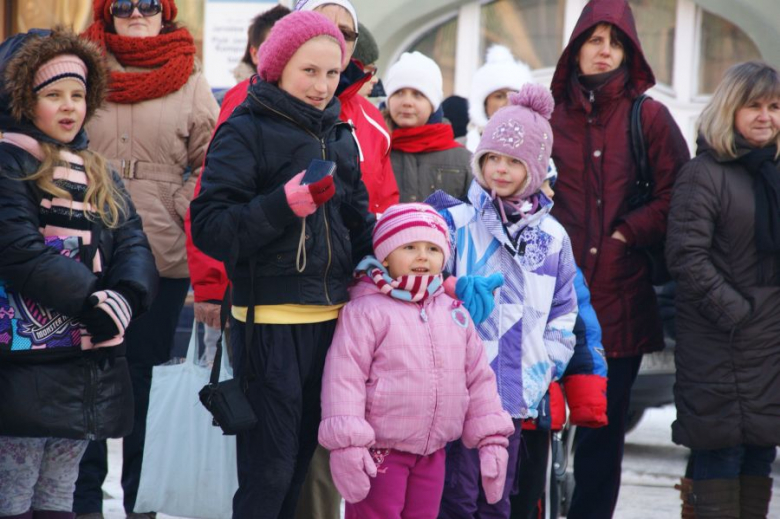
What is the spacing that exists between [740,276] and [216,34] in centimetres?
606

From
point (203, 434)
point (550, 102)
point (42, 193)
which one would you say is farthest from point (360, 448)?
point (550, 102)

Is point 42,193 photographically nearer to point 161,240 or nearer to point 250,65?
point 161,240

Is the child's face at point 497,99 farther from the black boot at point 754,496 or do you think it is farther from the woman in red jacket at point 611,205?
the black boot at point 754,496

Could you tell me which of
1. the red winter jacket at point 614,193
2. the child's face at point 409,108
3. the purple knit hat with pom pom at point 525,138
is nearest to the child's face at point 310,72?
the purple knit hat with pom pom at point 525,138

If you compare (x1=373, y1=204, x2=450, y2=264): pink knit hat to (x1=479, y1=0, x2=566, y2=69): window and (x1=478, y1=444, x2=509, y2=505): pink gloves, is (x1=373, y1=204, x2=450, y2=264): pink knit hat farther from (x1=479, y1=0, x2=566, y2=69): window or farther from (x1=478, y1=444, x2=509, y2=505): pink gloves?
(x1=479, y1=0, x2=566, y2=69): window

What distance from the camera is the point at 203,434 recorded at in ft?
14.3

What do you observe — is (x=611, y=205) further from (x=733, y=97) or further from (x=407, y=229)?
(x=407, y=229)

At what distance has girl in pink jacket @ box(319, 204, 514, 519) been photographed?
12.2ft

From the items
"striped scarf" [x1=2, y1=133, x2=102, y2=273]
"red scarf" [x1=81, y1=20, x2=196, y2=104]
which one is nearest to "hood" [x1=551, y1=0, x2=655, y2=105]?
"red scarf" [x1=81, y1=20, x2=196, y2=104]

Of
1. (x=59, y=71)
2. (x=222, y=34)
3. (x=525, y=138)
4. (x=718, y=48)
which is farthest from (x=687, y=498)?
(x=718, y=48)

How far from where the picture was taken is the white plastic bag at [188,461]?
4.34 meters

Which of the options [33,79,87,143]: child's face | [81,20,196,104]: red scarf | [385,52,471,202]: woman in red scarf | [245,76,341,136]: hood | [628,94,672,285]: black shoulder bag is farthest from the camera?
[385,52,471,202]: woman in red scarf

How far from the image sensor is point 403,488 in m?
3.88

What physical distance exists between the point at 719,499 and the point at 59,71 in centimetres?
305
